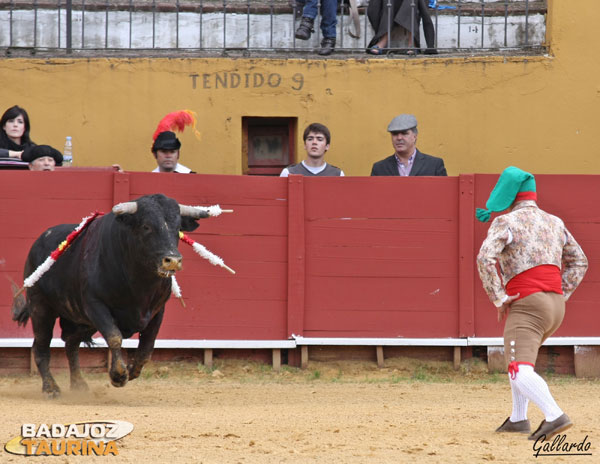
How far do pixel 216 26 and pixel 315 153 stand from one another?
2325 mm

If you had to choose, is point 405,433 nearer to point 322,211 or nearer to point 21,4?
point 322,211

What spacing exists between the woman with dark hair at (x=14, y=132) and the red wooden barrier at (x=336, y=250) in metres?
0.35

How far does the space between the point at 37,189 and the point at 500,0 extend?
484 centimetres

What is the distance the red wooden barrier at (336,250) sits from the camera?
9328 millimetres

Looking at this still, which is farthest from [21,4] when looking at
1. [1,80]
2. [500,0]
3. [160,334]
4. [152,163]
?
[500,0]

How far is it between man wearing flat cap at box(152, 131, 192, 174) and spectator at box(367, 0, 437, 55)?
241 cm

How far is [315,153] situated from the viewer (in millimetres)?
9352

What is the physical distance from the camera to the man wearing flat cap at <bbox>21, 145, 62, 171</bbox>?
30.1ft

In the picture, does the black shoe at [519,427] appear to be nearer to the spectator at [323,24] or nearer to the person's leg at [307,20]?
the spectator at [323,24]

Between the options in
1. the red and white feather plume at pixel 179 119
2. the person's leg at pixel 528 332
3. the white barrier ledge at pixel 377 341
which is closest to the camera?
the person's leg at pixel 528 332

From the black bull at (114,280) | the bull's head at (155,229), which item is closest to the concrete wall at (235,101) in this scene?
the black bull at (114,280)

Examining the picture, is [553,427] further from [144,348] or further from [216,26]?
[216,26]

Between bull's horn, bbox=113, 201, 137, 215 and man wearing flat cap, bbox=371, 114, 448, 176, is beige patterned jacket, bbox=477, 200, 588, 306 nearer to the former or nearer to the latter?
bull's horn, bbox=113, 201, 137, 215

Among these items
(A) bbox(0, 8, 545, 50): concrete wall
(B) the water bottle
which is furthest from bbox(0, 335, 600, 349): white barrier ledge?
(A) bbox(0, 8, 545, 50): concrete wall
